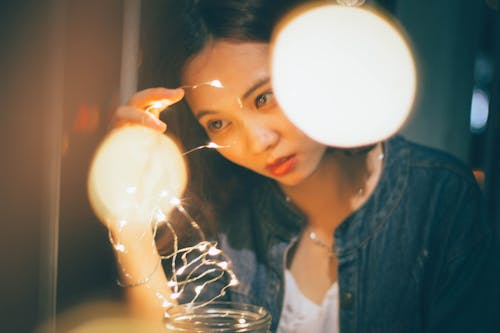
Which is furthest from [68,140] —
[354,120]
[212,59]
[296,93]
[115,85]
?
[354,120]

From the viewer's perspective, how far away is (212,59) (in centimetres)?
75

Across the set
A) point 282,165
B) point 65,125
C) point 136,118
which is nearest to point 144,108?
point 136,118

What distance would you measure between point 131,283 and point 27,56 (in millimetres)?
431

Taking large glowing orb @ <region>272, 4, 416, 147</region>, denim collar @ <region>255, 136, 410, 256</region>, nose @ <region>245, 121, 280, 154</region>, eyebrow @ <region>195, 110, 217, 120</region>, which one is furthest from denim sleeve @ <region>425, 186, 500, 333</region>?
eyebrow @ <region>195, 110, 217, 120</region>

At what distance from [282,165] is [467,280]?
0.41 metres

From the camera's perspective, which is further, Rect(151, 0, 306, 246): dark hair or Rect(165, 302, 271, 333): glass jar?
Rect(151, 0, 306, 246): dark hair

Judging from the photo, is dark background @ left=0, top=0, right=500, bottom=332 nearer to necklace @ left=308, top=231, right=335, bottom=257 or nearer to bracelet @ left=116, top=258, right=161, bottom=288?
bracelet @ left=116, top=258, right=161, bottom=288

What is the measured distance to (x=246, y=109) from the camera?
738 millimetres

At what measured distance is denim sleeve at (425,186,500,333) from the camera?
0.79 meters

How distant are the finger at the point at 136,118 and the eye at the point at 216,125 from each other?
105mm

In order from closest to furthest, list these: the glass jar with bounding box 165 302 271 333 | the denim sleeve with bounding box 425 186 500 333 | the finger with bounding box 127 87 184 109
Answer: the glass jar with bounding box 165 302 271 333 < the finger with bounding box 127 87 184 109 < the denim sleeve with bounding box 425 186 500 333

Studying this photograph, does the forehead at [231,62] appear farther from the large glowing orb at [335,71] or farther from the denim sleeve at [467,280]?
the denim sleeve at [467,280]

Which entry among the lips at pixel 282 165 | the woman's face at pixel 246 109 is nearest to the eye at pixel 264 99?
the woman's face at pixel 246 109

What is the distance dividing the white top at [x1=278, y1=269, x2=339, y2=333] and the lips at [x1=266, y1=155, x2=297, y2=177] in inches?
10.3
